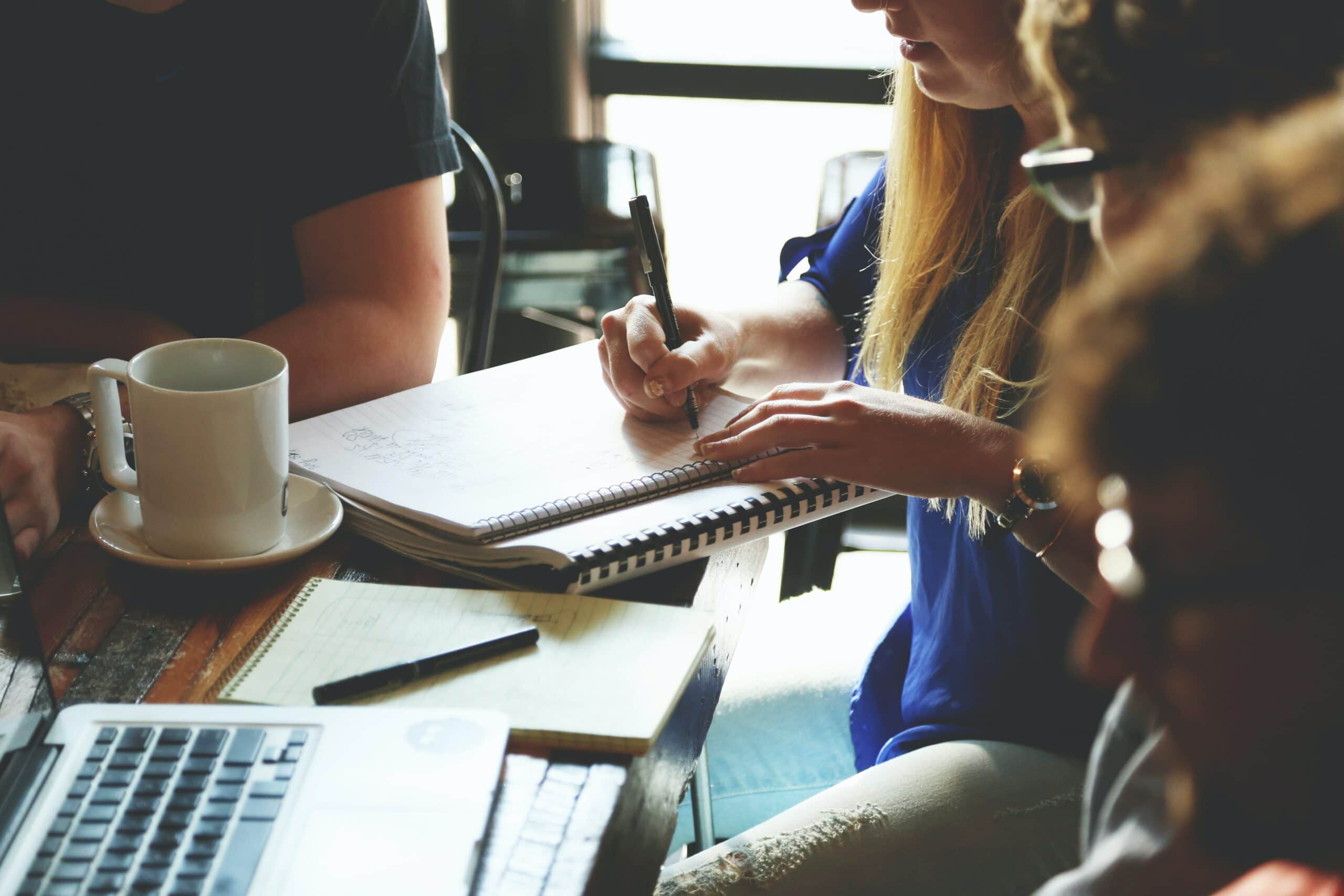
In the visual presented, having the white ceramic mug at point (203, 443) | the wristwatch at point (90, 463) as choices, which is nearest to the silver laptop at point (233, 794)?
the white ceramic mug at point (203, 443)

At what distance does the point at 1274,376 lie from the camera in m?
0.28

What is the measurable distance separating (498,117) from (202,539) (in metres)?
2.68

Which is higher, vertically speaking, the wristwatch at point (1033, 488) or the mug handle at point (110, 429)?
the mug handle at point (110, 429)

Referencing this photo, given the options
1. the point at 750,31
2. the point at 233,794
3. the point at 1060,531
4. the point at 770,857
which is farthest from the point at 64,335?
the point at 750,31

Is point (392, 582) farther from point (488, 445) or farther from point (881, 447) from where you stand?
point (881, 447)

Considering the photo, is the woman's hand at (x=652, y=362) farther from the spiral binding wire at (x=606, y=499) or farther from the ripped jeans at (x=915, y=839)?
the ripped jeans at (x=915, y=839)

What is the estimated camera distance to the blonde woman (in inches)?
31.9

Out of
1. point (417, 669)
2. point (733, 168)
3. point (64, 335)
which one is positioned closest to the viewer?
point (417, 669)

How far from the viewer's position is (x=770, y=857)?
0.78 meters

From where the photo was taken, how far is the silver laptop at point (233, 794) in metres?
0.48

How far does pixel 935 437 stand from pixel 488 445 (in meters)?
0.36

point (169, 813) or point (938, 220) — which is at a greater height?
point (938, 220)

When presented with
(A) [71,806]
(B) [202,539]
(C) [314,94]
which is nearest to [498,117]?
(C) [314,94]

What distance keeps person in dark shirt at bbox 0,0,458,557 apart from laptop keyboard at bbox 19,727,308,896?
0.55 m
